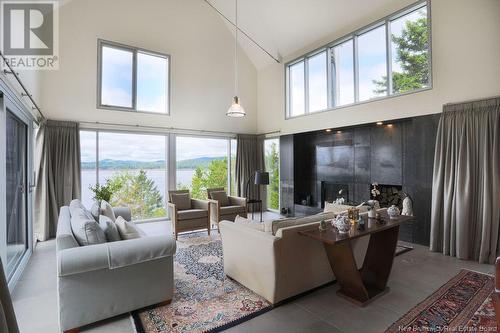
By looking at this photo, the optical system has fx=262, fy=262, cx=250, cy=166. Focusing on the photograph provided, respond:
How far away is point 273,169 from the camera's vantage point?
7.90 m

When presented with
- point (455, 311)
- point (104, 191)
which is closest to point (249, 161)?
point (104, 191)

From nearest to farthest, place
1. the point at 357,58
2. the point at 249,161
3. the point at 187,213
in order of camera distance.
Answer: the point at 187,213 < the point at 357,58 < the point at 249,161

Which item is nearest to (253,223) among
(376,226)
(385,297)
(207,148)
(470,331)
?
(376,226)

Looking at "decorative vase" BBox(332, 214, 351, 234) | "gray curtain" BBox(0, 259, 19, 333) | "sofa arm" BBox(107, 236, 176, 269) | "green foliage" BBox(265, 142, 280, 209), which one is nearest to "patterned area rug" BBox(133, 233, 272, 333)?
"sofa arm" BBox(107, 236, 176, 269)

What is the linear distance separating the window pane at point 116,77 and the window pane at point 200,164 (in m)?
1.60

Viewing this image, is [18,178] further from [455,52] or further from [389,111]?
[455,52]

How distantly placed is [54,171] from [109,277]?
4.05 meters

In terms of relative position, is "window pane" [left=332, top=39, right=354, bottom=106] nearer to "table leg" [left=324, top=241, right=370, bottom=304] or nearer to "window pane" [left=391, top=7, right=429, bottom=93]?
"window pane" [left=391, top=7, right=429, bottom=93]

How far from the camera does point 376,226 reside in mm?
2766

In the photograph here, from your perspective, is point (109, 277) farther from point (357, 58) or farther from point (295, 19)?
point (295, 19)

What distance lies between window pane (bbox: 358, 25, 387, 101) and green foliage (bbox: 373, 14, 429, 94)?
0.23 meters

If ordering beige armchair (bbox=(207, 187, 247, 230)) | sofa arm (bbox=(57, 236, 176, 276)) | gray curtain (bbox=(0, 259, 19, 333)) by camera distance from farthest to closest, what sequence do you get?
beige armchair (bbox=(207, 187, 247, 230)), sofa arm (bbox=(57, 236, 176, 276)), gray curtain (bbox=(0, 259, 19, 333))

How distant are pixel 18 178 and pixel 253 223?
3449 mm

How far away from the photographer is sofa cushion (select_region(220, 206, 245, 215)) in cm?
559
